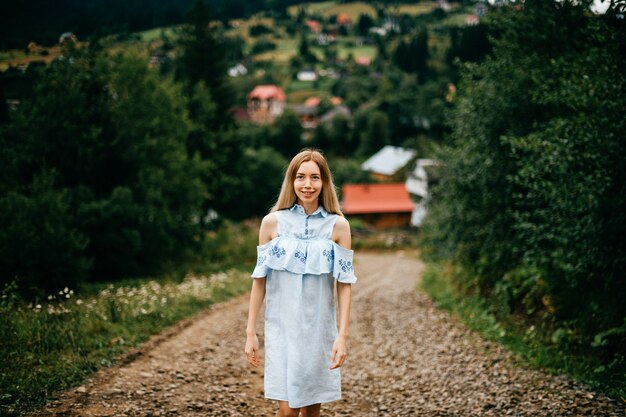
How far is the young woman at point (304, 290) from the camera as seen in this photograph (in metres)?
3.78

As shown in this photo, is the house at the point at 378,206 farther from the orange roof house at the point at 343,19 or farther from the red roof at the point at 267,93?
the red roof at the point at 267,93

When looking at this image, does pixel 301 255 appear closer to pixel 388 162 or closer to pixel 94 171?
pixel 94 171

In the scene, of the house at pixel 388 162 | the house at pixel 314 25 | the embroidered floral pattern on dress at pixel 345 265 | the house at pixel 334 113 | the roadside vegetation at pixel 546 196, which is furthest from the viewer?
the house at pixel 314 25

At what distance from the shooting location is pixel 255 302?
3.99m

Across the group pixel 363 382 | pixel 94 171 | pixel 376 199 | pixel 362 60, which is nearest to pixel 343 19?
pixel 362 60

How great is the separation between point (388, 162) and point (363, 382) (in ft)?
193

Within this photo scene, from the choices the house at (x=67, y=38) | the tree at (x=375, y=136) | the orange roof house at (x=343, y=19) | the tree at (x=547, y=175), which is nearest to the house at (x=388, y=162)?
the tree at (x=375, y=136)

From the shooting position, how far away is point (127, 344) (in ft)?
24.6

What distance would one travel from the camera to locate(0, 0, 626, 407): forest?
7387 millimetres

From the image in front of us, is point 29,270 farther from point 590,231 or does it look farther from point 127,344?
point 590,231

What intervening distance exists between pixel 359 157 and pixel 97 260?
58106 mm

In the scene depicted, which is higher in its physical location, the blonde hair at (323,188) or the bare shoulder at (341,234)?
the blonde hair at (323,188)

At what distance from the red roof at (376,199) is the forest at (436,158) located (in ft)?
79.5

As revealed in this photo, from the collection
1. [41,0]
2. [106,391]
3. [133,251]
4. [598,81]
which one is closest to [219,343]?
[106,391]
